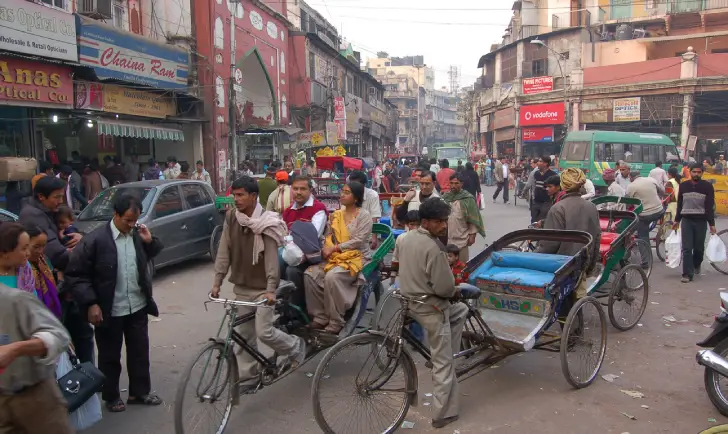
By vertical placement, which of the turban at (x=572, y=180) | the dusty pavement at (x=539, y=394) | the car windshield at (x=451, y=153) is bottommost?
the dusty pavement at (x=539, y=394)

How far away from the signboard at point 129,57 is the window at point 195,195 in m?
5.39

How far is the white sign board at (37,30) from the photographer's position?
10.7 meters

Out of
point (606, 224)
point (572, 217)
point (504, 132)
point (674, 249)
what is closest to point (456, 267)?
point (572, 217)

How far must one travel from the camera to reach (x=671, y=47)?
121 ft

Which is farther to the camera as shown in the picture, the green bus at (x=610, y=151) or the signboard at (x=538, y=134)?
the signboard at (x=538, y=134)

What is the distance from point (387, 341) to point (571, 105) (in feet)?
114

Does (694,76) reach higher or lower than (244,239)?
higher

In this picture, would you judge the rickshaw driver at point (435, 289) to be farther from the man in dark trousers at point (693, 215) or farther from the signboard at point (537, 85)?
the signboard at point (537, 85)

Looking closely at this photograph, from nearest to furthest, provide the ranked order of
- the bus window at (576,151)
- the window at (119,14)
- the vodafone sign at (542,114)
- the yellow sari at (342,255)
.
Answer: the yellow sari at (342,255)
the window at (119,14)
the bus window at (576,151)
the vodafone sign at (542,114)

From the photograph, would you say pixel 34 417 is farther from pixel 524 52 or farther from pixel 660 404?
pixel 524 52

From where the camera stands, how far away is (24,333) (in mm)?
2477

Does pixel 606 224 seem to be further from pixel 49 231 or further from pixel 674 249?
pixel 49 231

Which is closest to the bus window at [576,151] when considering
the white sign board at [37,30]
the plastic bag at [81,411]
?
the white sign board at [37,30]

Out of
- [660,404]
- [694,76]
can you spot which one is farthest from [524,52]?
[660,404]
